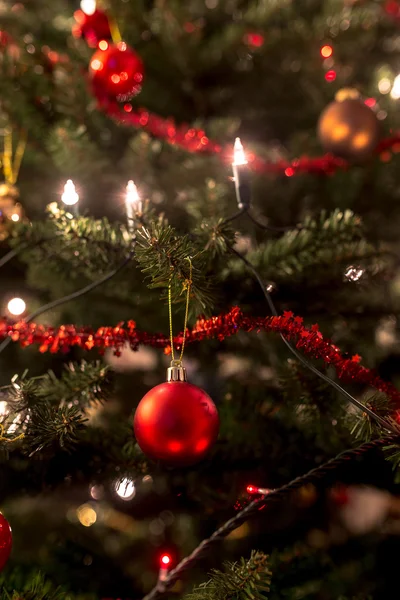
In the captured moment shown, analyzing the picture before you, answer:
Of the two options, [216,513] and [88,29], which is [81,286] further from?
[88,29]

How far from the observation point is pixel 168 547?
0.79 metres

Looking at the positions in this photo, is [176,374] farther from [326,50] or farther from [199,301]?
[326,50]

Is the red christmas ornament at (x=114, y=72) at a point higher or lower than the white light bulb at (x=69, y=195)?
higher

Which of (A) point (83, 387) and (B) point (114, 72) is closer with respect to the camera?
(A) point (83, 387)

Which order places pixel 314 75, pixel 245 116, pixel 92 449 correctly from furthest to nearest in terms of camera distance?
1. pixel 245 116
2. pixel 314 75
3. pixel 92 449

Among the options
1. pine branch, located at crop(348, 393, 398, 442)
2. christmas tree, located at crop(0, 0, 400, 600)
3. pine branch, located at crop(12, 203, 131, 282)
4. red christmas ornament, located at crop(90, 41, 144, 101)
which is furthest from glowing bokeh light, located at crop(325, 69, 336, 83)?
pine branch, located at crop(348, 393, 398, 442)

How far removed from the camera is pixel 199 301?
50 centimetres

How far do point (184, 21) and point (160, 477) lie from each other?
878mm

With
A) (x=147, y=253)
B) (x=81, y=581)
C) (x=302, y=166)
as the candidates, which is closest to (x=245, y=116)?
(x=302, y=166)

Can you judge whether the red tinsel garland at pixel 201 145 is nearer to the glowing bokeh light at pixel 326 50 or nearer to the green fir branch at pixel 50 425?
the glowing bokeh light at pixel 326 50

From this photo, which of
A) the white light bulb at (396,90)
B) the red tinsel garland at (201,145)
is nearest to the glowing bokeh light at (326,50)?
the white light bulb at (396,90)

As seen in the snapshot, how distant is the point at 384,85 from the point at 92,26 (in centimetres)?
63

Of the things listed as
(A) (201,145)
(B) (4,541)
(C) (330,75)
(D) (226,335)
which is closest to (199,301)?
(D) (226,335)

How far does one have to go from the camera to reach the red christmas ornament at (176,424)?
17.2 inches
